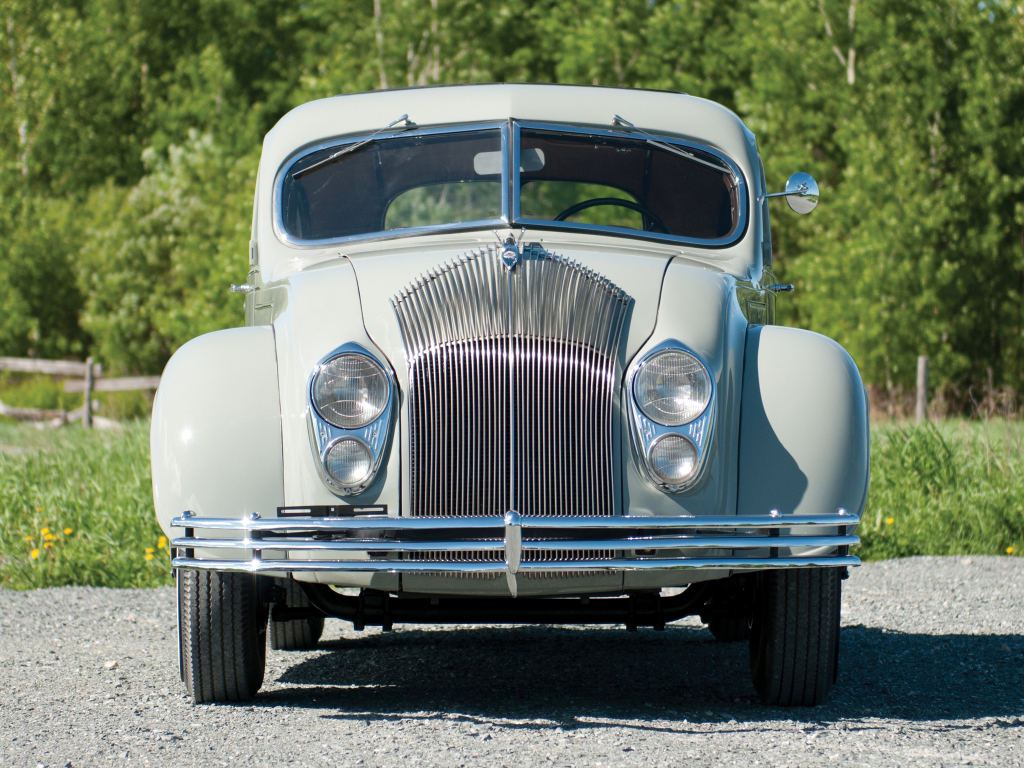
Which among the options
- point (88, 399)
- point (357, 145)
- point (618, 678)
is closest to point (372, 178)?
point (357, 145)

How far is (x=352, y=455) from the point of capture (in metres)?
3.48

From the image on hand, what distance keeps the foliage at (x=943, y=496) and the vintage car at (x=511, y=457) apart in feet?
12.7

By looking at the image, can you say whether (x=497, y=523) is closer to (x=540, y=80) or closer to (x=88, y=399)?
(x=88, y=399)

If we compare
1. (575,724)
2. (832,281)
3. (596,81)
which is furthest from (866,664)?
(596,81)

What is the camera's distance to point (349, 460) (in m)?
3.48

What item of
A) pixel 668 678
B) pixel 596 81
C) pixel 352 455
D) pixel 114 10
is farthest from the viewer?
pixel 114 10

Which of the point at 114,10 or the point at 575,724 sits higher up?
the point at 114,10

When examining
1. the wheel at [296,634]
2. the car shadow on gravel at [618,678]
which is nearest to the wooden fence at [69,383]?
the wheel at [296,634]

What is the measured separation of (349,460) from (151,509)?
14.8 feet

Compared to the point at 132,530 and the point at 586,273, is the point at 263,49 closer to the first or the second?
the point at 132,530

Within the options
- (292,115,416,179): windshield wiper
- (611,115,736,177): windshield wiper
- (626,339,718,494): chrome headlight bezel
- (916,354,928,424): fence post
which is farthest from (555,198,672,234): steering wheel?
(916,354,928,424): fence post

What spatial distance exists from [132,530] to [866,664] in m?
4.53

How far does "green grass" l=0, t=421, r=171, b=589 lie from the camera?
22.1ft

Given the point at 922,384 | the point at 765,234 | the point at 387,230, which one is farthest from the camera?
the point at 922,384
